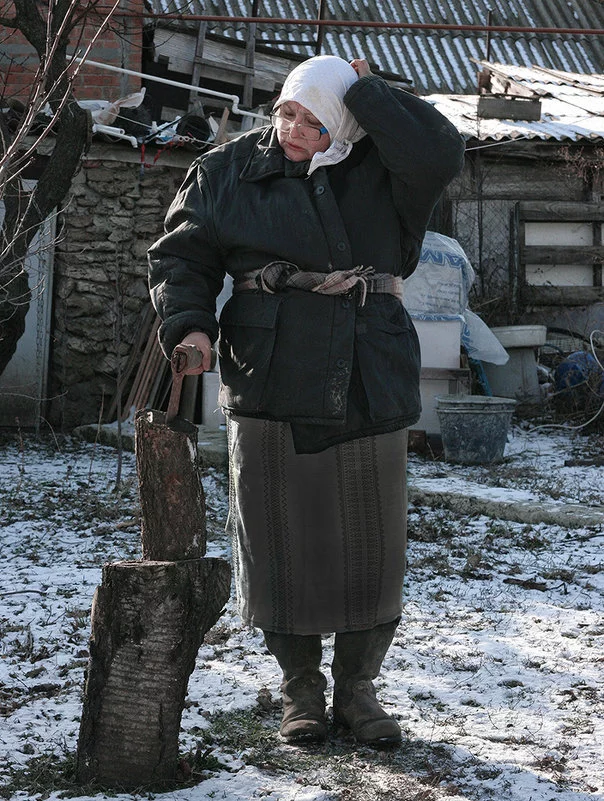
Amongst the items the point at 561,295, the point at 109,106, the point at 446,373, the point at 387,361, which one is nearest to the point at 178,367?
the point at 387,361

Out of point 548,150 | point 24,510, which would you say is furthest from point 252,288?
point 548,150

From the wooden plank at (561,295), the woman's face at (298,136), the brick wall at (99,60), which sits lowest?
the woman's face at (298,136)

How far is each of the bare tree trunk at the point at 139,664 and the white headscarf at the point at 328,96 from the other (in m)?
1.07

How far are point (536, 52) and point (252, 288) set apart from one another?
1392cm

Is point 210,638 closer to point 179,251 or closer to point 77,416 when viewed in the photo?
point 179,251

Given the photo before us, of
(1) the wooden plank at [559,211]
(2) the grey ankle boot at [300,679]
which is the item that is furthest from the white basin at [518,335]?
(2) the grey ankle boot at [300,679]

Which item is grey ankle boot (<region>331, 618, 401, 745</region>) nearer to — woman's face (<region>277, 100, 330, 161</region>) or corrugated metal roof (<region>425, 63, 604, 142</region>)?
woman's face (<region>277, 100, 330, 161</region>)

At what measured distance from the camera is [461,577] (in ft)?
15.2

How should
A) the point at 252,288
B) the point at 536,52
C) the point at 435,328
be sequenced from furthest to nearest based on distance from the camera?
the point at 536,52 < the point at 435,328 < the point at 252,288

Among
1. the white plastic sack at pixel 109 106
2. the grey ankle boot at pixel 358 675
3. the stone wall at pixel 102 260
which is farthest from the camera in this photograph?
the stone wall at pixel 102 260

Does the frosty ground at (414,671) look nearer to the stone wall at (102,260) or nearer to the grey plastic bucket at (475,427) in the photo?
the grey plastic bucket at (475,427)

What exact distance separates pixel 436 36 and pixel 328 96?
1323cm

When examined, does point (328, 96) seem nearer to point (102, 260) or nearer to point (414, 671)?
point (414, 671)

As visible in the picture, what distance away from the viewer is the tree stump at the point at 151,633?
2.44m
